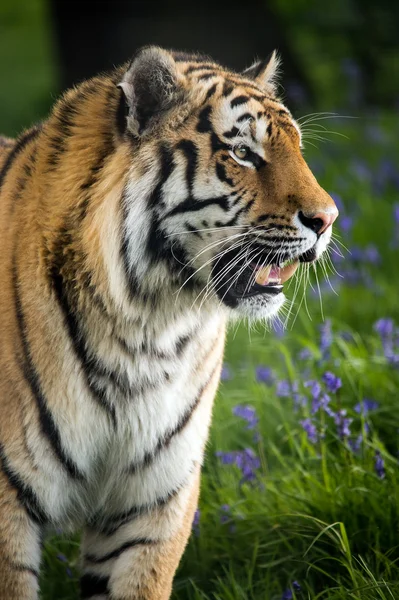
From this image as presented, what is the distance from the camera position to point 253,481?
11.1 ft

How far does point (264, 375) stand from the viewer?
4148mm

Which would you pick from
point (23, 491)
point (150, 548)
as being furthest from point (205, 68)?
point (150, 548)


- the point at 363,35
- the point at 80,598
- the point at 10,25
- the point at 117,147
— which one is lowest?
the point at 80,598

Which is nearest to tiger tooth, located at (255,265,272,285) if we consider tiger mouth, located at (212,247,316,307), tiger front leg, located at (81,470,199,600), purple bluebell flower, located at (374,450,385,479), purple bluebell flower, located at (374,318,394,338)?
tiger mouth, located at (212,247,316,307)

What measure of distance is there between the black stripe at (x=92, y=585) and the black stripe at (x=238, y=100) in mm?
1505

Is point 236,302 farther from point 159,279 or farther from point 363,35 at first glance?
point 363,35

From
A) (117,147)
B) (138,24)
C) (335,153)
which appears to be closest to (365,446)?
(117,147)

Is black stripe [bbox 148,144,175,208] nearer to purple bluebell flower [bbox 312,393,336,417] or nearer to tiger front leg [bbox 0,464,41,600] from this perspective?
tiger front leg [bbox 0,464,41,600]

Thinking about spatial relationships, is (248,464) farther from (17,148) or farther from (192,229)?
(17,148)

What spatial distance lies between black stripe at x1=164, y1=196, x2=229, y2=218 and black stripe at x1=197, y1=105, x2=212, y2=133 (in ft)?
0.64

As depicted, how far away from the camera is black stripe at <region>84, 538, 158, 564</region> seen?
2.85 metres

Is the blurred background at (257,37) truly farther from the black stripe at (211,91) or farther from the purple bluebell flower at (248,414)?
the black stripe at (211,91)

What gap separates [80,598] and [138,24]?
6.21 meters

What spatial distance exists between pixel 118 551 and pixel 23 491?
454 mm
